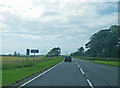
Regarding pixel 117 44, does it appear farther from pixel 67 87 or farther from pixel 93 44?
pixel 67 87

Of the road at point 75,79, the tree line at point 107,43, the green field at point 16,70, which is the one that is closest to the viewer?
the road at point 75,79

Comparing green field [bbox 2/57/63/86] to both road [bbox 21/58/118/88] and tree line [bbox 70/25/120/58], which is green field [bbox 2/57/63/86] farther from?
tree line [bbox 70/25/120/58]

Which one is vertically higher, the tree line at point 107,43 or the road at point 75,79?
the tree line at point 107,43

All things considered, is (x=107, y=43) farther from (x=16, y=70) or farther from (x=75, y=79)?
(x=75, y=79)

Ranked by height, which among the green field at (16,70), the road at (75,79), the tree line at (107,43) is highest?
the tree line at (107,43)

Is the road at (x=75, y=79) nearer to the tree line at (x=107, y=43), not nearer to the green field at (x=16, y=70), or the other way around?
the green field at (x=16, y=70)

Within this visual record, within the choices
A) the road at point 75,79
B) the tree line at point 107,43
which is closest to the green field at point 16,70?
the road at point 75,79

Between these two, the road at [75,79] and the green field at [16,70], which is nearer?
the road at [75,79]

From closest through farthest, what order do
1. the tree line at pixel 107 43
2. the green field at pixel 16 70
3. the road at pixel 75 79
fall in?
the road at pixel 75 79
the green field at pixel 16 70
the tree line at pixel 107 43

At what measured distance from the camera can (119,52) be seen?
2852 inches

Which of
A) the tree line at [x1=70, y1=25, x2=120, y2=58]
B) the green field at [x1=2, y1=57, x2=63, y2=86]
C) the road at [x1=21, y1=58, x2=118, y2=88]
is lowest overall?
the road at [x1=21, y1=58, x2=118, y2=88]

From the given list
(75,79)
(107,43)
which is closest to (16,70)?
(75,79)

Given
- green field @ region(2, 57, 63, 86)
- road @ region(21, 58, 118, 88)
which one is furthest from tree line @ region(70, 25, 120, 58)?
road @ region(21, 58, 118, 88)

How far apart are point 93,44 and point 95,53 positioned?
5219mm
